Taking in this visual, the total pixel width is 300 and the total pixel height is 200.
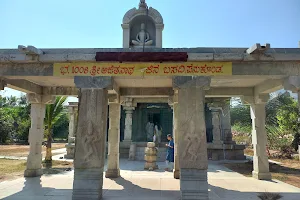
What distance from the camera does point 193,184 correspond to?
20.7 feet

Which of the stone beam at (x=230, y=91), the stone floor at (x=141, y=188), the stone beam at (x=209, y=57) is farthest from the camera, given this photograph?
the stone beam at (x=230, y=91)

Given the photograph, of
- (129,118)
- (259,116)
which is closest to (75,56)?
(259,116)

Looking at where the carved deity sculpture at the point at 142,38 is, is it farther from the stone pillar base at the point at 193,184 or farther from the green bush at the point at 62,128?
the green bush at the point at 62,128

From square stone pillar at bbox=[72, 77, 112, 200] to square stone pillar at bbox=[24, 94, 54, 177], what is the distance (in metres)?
4.13

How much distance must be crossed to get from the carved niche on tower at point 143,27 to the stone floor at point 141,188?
15.5 feet

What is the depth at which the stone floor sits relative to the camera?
23.3 feet

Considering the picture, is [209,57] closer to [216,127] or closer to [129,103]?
[216,127]

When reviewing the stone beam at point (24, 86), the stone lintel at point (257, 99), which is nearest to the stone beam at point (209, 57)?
the stone beam at point (24, 86)

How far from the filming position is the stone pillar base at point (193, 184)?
6262 millimetres

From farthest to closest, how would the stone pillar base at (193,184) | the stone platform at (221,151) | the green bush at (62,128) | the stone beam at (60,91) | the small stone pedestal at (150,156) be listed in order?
the green bush at (62,128) < the stone platform at (221,151) < the small stone pedestal at (150,156) < the stone beam at (60,91) < the stone pillar base at (193,184)

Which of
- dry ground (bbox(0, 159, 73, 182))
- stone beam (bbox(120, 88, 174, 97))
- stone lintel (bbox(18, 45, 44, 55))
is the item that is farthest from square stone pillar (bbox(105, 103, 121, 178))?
stone lintel (bbox(18, 45, 44, 55))

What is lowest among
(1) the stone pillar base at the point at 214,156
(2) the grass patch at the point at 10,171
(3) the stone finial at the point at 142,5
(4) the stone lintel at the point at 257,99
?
(2) the grass patch at the point at 10,171

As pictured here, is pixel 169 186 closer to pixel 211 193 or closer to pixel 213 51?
pixel 211 193

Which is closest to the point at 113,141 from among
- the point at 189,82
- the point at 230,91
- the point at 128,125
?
the point at 189,82
